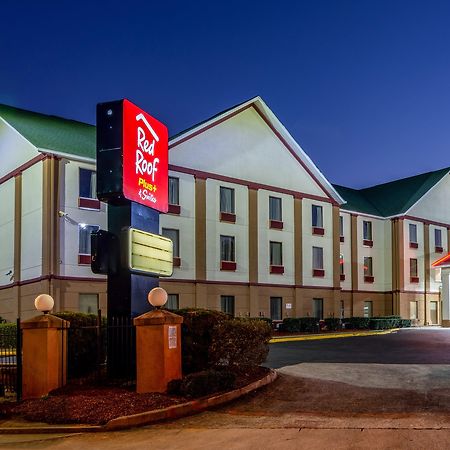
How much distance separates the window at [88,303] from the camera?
32.6 m

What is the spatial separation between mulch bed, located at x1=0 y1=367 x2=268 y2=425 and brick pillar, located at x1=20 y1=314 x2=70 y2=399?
370mm

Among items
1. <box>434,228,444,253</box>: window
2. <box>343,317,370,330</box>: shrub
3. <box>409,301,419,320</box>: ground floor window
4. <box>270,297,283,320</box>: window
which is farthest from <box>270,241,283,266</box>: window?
<box>434,228,444,253</box>: window

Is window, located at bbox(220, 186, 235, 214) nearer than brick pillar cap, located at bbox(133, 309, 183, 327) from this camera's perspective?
No

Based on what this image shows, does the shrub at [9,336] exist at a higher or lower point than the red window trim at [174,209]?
lower

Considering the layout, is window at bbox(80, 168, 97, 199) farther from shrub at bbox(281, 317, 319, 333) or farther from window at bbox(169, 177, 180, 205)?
shrub at bbox(281, 317, 319, 333)

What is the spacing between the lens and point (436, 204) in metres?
53.4

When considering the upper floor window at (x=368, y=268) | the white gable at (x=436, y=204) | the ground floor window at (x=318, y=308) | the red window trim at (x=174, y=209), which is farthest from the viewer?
the white gable at (x=436, y=204)

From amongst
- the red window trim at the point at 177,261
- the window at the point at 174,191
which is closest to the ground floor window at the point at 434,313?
the red window trim at the point at 177,261

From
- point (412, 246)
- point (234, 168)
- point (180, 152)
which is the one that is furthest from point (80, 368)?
point (412, 246)

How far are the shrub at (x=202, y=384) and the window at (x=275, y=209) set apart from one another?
27770mm

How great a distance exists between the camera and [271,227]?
134 feet

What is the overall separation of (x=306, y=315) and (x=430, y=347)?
1699 centimetres

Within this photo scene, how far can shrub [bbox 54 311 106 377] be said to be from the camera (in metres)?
15.6

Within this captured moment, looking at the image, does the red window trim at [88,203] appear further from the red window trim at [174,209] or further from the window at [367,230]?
the window at [367,230]
